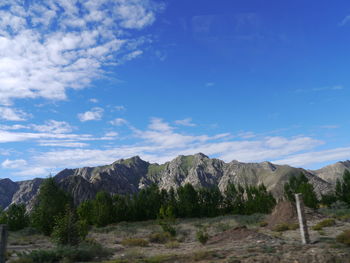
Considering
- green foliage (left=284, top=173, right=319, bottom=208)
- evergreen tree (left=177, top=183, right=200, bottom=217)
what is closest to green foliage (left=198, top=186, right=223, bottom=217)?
evergreen tree (left=177, top=183, right=200, bottom=217)

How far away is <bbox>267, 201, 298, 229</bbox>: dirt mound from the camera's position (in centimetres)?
3482

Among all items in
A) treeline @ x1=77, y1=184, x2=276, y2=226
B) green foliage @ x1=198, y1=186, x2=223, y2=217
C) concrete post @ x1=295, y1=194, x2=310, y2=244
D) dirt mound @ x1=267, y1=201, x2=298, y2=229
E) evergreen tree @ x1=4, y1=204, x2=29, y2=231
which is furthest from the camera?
green foliage @ x1=198, y1=186, x2=223, y2=217

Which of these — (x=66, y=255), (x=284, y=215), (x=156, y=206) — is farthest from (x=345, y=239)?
(x=156, y=206)

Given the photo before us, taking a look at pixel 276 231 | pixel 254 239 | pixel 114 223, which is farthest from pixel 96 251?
pixel 114 223

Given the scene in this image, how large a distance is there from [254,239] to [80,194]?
162m

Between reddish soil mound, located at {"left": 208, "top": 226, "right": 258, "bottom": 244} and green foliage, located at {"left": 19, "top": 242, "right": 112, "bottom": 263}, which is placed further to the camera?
reddish soil mound, located at {"left": 208, "top": 226, "right": 258, "bottom": 244}

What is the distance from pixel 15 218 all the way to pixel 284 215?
176 feet

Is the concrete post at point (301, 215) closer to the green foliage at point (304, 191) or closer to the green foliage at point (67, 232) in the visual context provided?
the green foliage at point (67, 232)

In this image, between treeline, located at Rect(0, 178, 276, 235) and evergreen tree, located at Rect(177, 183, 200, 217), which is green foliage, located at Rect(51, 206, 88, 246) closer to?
treeline, located at Rect(0, 178, 276, 235)

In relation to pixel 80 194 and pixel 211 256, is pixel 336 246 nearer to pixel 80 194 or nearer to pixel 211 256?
pixel 211 256

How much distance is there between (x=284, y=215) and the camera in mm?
36312

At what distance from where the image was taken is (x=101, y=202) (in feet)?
205

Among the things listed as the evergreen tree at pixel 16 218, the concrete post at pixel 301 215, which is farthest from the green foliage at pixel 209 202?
the concrete post at pixel 301 215

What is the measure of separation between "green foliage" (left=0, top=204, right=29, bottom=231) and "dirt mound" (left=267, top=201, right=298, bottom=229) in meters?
50.5
